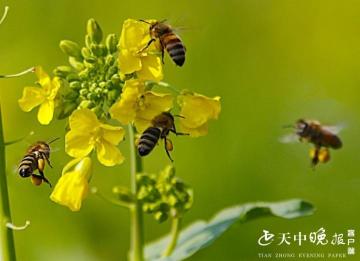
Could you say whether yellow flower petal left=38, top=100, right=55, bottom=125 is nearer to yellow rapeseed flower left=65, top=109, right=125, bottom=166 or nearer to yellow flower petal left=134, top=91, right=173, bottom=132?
yellow rapeseed flower left=65, top=109, right=125, bottom=166

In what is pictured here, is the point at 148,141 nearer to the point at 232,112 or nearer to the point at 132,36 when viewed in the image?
the point at 132,36

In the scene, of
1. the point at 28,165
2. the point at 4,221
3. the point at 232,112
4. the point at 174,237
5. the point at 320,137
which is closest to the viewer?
the point at 4,221

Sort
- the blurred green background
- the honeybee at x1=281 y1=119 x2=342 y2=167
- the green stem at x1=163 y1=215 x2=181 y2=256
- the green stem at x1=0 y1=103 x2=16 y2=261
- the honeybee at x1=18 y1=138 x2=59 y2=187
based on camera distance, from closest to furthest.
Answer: the green stem at x1=0 y1=103 x2=16 y2=261
the honeybee at x1=18 y1=138 x2=59 y2=187
the green stem at x1=163 y1=215 x2=181 y2=256
the honeybee at x1=281 y1=119 x2=342 y2=167
the blurred green background

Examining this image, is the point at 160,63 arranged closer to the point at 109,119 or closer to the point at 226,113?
the point at 109,119

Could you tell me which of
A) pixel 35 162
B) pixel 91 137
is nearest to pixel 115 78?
pixel 91 137

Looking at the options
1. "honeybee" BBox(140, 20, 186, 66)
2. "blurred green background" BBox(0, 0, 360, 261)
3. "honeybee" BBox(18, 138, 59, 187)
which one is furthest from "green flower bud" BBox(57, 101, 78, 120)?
"blurred green background" BBox(0, 0, 360, 261)

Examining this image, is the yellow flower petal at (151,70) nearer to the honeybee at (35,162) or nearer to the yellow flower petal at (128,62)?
the yellow flower petal at (128,62)

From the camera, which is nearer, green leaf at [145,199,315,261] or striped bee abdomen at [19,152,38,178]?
striped bee abdomen at [19,152,38,178]
